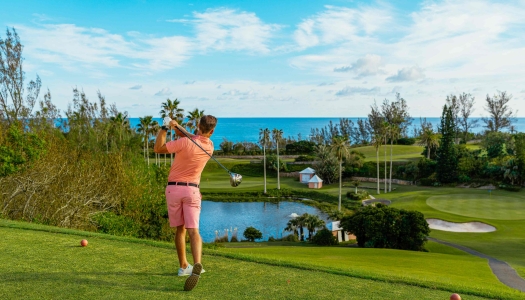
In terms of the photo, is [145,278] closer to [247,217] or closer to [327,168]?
[247,217]

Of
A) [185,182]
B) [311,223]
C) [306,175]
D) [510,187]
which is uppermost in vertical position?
[185,182]

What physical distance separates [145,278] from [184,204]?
4.10ft

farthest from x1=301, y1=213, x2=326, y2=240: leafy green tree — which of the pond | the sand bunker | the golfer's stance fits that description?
the golfer's stance

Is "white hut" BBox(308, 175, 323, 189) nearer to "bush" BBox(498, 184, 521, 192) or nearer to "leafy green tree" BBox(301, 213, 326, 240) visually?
"bush" BBox(498, 184, 521, 192)

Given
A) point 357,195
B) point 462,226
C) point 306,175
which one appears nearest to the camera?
point 462,226

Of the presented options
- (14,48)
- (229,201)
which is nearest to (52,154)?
(14,48)

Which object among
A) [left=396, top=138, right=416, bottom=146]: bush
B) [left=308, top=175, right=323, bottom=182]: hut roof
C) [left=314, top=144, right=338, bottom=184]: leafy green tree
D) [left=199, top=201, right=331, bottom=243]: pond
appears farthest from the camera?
[left=396, top=138, right=416, bottom=146]: bush

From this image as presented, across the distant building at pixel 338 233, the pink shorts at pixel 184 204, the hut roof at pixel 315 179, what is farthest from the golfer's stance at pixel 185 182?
the hut roof at pixel 315 179

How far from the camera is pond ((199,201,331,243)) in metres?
38.4

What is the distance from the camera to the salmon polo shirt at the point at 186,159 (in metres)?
6.61

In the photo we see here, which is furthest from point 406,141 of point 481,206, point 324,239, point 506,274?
point 506,274

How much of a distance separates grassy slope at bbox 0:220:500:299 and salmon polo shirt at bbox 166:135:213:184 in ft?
5.04

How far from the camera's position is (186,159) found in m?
6.64

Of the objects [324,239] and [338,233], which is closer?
[324,239]
